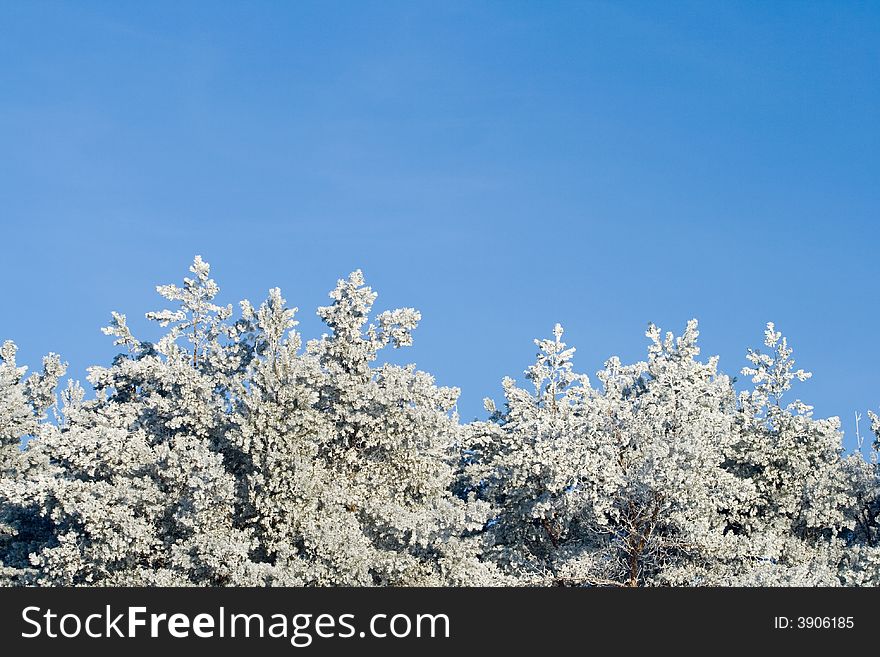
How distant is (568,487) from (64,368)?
969 inches

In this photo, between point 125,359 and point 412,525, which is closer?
point 412,525

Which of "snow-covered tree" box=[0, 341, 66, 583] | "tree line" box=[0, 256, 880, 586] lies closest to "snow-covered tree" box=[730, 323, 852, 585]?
"tree line" box=[0, 256, 880, 586]

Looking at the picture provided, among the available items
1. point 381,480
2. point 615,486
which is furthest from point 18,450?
point 615,486

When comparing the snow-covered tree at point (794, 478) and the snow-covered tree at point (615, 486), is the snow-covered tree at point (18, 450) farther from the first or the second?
the snow-covered tree at point (794, 478)

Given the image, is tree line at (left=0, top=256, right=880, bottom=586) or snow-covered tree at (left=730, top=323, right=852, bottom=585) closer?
tree line at (left=0, top=256, right=880, bottom=586)

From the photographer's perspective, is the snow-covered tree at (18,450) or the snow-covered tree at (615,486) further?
the snow-covered tree at (18,450)

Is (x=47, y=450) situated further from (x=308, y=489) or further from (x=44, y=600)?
(x=44, y=600)

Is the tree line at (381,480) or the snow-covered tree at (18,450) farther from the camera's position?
the snow-covered tree at (18,450)

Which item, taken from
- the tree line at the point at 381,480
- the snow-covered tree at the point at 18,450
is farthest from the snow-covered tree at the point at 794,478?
the snow-covered tree at the point at 18,450

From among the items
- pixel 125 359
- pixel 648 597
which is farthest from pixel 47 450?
pixel 648 597

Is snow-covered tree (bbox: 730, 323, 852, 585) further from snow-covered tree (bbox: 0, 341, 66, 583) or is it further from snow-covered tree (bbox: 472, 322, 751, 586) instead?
snow-covered tree (bbox: 0, 341, 66, 583)

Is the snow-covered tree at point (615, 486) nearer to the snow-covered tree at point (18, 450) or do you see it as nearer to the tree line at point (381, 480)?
the tree line at point (381, 480)

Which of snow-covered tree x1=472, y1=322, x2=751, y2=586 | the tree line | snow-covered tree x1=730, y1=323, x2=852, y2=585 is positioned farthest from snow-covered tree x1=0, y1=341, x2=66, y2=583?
snow-covered tree x1=730, y1=323, x2=852, y2=585

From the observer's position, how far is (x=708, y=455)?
29.0 m
